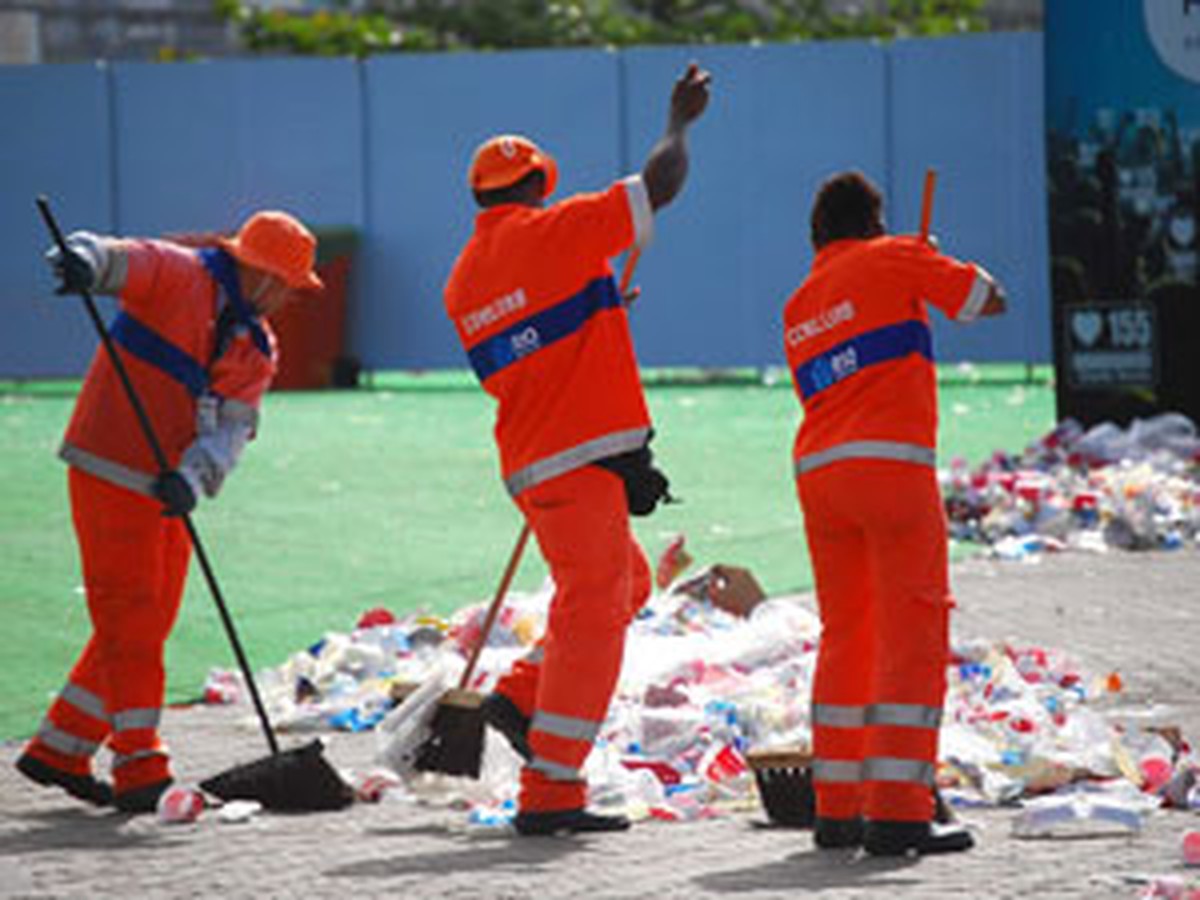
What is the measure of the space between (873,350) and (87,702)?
2680 millimetres

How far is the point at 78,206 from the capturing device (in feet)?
92.6

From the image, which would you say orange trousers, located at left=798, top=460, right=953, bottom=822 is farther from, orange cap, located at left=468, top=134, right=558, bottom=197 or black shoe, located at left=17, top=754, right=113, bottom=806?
black shoe, located at left=17, top=754, right=113, bottom=806

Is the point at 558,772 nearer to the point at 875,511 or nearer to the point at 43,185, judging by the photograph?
the point at 875,511

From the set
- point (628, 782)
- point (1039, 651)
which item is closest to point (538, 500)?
point (628, 782)

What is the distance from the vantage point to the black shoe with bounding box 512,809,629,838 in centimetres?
769

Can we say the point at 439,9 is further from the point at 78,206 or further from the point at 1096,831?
the point at 1096,831

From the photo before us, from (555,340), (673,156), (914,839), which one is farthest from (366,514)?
(914,839)

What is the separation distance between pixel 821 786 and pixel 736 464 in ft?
38.0

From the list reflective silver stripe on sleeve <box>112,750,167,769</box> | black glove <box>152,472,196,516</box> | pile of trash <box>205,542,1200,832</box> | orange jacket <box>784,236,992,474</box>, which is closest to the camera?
orange jacket <box>784,236,992,474</box>

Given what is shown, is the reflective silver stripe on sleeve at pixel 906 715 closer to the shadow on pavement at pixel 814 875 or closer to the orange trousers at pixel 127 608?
the shadow on pavement at pixel 814 875

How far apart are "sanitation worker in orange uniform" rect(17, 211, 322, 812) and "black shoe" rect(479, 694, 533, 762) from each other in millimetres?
984

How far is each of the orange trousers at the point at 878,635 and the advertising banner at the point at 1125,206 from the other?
981 centimetres

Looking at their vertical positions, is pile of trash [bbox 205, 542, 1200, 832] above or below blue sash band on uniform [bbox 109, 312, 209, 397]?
below

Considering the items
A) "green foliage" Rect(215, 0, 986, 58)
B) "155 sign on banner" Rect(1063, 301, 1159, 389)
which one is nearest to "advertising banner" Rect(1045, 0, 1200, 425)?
"155 sign on banner" Rect(1063, 301, 1159, 389)
